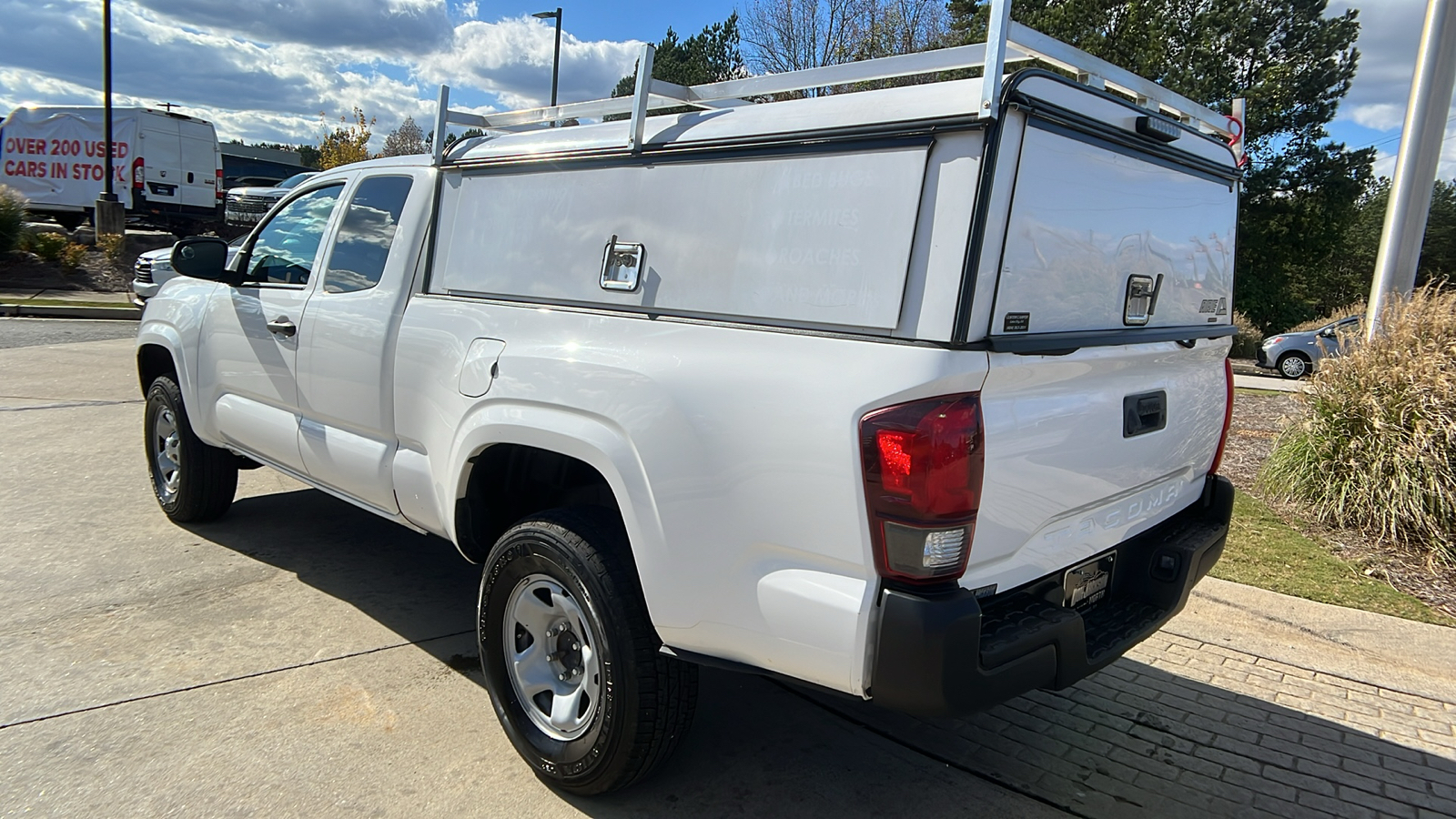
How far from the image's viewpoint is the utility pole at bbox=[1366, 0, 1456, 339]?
714 cm

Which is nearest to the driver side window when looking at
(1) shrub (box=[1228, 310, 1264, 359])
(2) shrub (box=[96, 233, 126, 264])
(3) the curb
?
(3) the curb

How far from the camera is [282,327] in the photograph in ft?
13.9

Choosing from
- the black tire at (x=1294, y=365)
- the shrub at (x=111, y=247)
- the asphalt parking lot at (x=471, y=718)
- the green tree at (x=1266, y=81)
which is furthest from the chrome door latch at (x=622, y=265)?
the green tree at (x=1266, y=81)

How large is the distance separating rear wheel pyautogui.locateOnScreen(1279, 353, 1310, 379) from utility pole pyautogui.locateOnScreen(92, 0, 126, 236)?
79.2 feet

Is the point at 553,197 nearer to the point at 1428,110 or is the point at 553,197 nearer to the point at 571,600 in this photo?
the point at 571,600

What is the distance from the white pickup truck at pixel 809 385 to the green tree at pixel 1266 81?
27.9 meters

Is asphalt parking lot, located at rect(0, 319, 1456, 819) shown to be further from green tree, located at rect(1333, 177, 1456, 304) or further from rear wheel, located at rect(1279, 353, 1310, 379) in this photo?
green tree, located at rect(1333, 177, 1456, 304)

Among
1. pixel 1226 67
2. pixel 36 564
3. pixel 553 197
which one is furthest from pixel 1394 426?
pixel 1226 67

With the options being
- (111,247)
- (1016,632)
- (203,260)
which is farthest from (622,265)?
(111,247)

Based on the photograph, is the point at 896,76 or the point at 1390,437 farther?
the point at 1390,437

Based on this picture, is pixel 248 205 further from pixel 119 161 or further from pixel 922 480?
pixel 922 480

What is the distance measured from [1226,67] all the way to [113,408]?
30.2 meters

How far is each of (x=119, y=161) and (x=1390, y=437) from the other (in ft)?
81.5

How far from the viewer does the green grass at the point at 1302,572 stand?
4992mm
